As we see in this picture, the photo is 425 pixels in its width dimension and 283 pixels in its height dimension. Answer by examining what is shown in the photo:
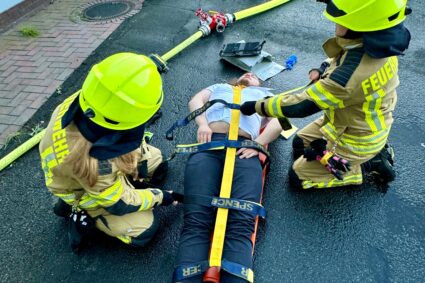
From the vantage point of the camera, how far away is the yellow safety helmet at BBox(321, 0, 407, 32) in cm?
213

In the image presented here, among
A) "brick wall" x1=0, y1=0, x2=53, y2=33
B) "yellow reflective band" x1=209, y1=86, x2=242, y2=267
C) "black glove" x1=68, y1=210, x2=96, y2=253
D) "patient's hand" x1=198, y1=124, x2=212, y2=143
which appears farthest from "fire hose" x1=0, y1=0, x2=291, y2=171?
"brick wall" x1=0, y1=0, x2=53, y2=33

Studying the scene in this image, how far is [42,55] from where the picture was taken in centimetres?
506

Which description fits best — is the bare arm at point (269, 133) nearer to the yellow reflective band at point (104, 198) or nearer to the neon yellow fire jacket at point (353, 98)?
the neon yellow fire jacket at point (353, 98)

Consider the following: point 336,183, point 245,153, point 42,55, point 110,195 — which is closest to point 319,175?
point 336,183

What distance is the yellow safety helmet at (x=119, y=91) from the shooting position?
72.5 inches

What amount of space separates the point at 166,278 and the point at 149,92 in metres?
1.52

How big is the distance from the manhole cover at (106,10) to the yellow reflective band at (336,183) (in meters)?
4.73

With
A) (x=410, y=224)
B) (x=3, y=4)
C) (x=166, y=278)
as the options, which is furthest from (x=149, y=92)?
(x=3, y=4)

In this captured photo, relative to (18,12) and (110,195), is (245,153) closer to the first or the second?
(110,195)

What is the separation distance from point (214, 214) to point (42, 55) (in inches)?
159

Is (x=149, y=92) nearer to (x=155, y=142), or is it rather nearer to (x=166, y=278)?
(x=166, y=278)

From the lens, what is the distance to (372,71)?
2312mm

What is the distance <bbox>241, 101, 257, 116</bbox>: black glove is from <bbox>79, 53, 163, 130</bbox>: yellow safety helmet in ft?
3.89

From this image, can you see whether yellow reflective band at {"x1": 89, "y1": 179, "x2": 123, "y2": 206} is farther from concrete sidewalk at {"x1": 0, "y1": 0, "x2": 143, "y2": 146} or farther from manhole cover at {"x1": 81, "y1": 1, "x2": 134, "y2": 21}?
manhole cover at {"x1": 81, "y1": 1, "x2": 134, "y2": 21}
